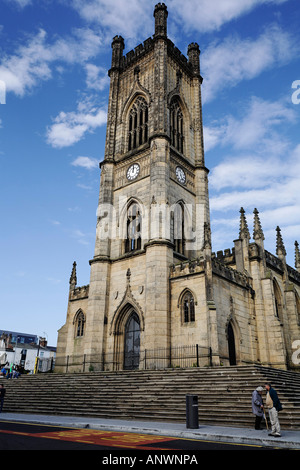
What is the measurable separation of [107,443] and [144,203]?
22.2 meters

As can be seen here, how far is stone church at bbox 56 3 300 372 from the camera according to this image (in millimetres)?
24297

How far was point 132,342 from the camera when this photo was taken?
89.2 feet

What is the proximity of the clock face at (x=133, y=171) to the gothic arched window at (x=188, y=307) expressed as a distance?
Result: 12.2 m

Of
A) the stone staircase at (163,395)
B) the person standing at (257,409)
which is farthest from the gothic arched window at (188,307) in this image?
the person standing at (257,409)

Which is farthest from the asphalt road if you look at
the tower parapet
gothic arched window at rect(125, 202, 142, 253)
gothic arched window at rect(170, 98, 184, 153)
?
the tower parapet

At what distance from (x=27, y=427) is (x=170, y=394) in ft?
20.7

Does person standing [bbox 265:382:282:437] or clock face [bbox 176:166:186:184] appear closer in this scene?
person standing [bbox 265:382:282:437]

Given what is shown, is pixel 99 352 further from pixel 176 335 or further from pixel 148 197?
pixel 148 197

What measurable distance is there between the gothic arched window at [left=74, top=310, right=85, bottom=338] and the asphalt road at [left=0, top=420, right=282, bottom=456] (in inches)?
763

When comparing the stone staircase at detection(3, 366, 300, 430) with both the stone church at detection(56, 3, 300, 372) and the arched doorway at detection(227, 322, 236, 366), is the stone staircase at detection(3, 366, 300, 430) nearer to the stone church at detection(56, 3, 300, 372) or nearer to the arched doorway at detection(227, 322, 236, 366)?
the stone church at detection(56, 3, 300, 372)

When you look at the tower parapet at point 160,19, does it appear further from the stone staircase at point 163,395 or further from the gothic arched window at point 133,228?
the stone staircase at point 163,395

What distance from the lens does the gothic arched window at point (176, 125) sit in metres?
34.1
